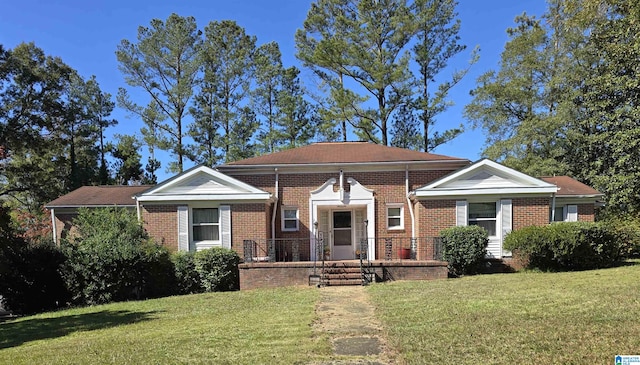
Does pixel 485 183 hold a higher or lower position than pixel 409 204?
higher

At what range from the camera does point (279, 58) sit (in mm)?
31938

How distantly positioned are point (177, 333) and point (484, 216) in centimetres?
1172

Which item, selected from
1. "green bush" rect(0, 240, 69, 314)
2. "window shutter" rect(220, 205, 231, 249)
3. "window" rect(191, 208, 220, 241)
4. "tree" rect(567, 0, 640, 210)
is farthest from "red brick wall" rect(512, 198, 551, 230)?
"green bush" rect(0, 240, 69, 314)

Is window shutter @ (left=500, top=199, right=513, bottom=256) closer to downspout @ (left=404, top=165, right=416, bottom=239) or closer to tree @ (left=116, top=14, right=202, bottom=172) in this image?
downspout @ (left=404, top=165, right=416, bottom=239)

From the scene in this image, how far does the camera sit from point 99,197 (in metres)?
19.0

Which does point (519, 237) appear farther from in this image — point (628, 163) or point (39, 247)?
point (39, 247)

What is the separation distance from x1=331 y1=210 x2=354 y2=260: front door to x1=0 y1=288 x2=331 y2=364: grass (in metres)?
4.85

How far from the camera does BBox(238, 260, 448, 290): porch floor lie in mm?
13328

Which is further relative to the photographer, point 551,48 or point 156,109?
point 156,109

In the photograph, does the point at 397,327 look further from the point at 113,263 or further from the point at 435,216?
the point at 113,263

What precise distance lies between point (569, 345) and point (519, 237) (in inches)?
350

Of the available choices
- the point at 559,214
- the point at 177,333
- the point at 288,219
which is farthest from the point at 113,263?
the point at 559,214

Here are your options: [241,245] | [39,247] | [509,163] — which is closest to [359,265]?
[241,245]

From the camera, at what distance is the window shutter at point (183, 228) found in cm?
1500
